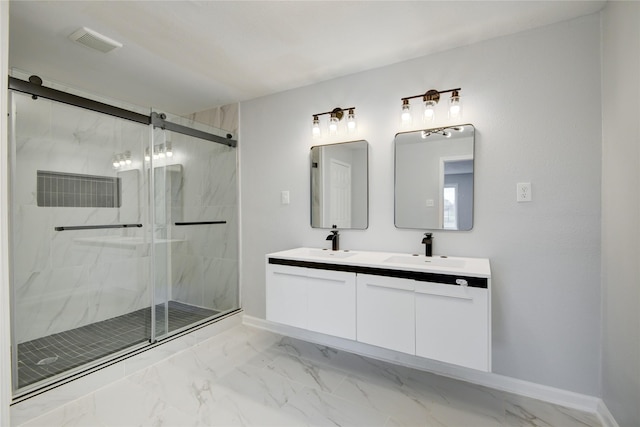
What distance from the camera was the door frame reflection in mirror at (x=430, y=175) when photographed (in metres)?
2.09

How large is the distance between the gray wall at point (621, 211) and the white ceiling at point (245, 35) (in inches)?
16.2

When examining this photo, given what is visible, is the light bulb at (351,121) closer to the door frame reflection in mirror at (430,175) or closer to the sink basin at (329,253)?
the door frame reflection in mirror at (430,175)

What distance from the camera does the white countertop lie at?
171cm

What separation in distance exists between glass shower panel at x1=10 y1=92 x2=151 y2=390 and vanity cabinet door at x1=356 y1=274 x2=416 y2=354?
6.02 feet

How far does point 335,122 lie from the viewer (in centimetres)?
256

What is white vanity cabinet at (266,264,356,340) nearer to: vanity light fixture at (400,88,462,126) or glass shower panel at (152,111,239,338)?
glass shower panel at (152,111,239,338)

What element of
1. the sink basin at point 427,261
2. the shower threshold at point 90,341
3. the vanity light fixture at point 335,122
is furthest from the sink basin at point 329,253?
the shower threshold at point 90,341

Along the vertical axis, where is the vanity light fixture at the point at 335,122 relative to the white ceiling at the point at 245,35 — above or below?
below

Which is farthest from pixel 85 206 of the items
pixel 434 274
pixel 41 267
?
pixel 434 274

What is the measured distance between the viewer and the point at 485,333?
1603mm

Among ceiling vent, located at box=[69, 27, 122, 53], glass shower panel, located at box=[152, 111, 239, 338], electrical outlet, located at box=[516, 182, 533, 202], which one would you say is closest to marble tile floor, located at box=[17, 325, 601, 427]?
glass shower panel, located at box=[152, 111, 239, 338]

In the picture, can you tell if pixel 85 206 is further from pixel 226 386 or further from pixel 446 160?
pixel 446 160

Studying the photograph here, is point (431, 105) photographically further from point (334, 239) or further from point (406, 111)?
point (334, 239)

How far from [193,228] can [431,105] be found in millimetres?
2402
